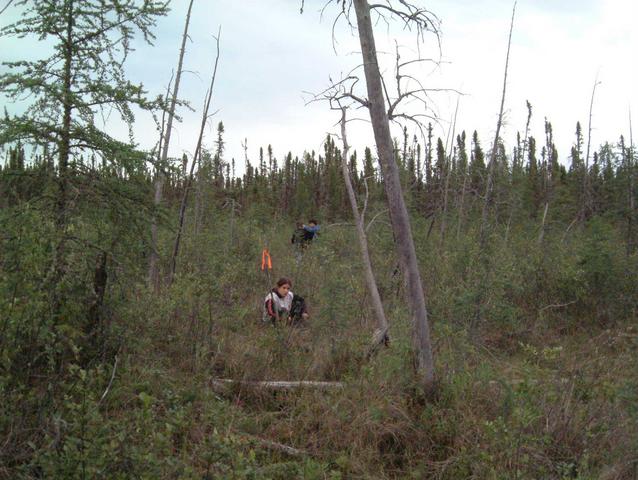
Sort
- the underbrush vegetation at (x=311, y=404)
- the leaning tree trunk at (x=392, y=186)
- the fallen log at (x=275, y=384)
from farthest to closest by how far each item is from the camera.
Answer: the fallen log at (x=275, y=384), the leaning tree trunk at (x=392, y=186), the underbrush vegetation at (x=311, y=404)

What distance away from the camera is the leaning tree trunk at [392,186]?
483 centimetres

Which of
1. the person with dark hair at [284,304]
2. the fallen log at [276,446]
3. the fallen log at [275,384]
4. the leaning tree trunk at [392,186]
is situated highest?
the leaning tree trunk at [392,186]

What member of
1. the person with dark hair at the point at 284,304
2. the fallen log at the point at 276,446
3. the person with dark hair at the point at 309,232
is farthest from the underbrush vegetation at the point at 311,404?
the person with dark hair at the point at 309,232

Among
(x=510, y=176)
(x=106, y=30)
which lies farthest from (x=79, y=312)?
(x=510, y=176)

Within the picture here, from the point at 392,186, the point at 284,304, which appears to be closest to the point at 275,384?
the point at 392,186

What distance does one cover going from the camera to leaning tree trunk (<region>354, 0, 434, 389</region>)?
15.9 ft

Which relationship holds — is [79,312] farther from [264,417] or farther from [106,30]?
[106,30]

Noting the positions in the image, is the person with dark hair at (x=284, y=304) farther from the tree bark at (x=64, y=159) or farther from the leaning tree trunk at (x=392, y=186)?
the tree bark at (x=64, y=159)

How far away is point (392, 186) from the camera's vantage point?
496 centimetres

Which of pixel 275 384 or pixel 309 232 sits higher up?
pixel 309 232

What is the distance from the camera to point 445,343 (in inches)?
223

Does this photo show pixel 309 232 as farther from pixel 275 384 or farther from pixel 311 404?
pixel 311 404

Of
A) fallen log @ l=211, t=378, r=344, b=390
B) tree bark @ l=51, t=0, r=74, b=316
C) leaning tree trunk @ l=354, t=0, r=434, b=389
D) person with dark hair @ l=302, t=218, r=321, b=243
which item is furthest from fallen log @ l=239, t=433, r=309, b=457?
person with dark hair @ l=302, t=218, r=321, b=243

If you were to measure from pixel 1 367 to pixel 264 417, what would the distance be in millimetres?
2198
